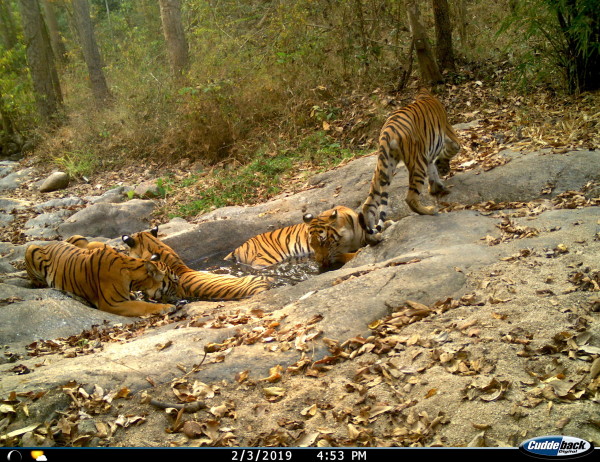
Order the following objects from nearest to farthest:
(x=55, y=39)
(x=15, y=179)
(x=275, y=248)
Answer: (x=275, y=248), (x=15, y=179), (x=55, y=39)

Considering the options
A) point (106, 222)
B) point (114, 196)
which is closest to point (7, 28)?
point (114, 196)

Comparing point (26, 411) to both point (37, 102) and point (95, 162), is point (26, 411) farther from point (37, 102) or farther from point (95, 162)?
point (37, 102)

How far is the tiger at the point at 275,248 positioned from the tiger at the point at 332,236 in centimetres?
26

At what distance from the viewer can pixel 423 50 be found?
10477 millimetres

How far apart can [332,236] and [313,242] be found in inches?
10.6

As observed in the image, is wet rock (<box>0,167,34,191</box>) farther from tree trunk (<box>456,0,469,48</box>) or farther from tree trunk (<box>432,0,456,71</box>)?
tree trunk (<box>456,0,469,48</box>)

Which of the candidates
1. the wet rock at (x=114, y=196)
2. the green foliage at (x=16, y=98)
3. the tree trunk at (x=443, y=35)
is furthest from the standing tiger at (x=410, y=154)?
the green foliage at (x=16, y=98)

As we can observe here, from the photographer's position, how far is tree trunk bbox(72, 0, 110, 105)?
18.2 metres

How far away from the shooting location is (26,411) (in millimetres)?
3303

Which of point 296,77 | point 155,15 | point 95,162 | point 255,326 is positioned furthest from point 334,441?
point 155,15

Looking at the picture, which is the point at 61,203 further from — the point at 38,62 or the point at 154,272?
the point at 38,62

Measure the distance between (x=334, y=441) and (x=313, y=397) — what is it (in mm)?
509

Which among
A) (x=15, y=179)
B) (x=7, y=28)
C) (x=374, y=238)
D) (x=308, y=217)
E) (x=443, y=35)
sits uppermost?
(x=7, y=28)

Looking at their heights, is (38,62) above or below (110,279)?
above
